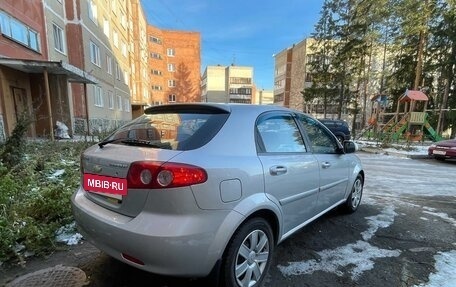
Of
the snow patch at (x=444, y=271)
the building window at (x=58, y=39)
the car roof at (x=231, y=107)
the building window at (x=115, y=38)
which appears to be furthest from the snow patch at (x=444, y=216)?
the building window at (x=115, y=38)

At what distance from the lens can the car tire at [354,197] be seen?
4238 millimetres

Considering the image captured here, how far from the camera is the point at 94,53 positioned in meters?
18.9

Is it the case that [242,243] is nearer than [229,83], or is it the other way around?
[242,243]

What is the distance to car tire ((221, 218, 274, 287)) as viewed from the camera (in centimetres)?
206

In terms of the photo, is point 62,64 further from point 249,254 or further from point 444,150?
point 444,150

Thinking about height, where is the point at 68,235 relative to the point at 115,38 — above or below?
below

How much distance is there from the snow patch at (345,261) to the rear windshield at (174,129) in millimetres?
1657

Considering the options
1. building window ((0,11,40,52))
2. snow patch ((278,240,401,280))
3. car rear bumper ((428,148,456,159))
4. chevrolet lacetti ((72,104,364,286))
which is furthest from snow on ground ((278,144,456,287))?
building window ((0,11,40,52))

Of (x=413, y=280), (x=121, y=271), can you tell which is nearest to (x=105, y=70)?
(x=121, y=271)

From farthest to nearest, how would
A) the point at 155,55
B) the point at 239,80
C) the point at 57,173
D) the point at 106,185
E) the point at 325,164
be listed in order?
the point at 239,80 < the point at 155,55 < the point at 57,173 < the point at 325,164 < the point at 106,185

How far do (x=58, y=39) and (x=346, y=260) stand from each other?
18044 mm

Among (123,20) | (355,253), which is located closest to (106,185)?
(355,253)

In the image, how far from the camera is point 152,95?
50750 mm

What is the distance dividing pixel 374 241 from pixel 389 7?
24694mm
